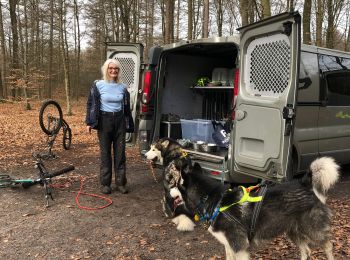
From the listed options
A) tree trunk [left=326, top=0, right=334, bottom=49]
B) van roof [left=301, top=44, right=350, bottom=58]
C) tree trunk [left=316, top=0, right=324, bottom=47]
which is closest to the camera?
van roof [left=301, top=44, right=350, bottom=58]

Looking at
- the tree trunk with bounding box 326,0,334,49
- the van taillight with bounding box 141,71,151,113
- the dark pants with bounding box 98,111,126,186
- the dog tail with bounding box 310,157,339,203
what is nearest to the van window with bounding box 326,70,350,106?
the dog tail with bounding box 310,157,339,203

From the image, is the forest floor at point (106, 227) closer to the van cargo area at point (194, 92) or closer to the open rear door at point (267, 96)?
the open rear door at point (267, 96)

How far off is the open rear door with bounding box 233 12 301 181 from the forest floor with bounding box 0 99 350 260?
1.00 metres

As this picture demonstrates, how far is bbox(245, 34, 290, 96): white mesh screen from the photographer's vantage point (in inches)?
169

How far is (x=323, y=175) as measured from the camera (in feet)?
11.0

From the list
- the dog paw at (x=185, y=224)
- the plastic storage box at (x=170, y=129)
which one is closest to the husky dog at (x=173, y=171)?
the dog paw at (x=185, y=224)

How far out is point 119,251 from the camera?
404cm

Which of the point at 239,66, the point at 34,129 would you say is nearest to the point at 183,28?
the point at 34,129

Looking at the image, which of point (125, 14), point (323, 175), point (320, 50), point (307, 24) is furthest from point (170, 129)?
point (125, 14)

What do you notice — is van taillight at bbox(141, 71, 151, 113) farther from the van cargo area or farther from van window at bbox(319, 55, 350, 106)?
van window at bbox(319, 55, 350, 106)

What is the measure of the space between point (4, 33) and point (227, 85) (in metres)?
23.8

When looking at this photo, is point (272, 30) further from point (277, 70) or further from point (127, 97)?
point (127, 97)

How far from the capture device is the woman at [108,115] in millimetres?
5844

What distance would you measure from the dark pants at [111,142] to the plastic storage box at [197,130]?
4.28 feet
